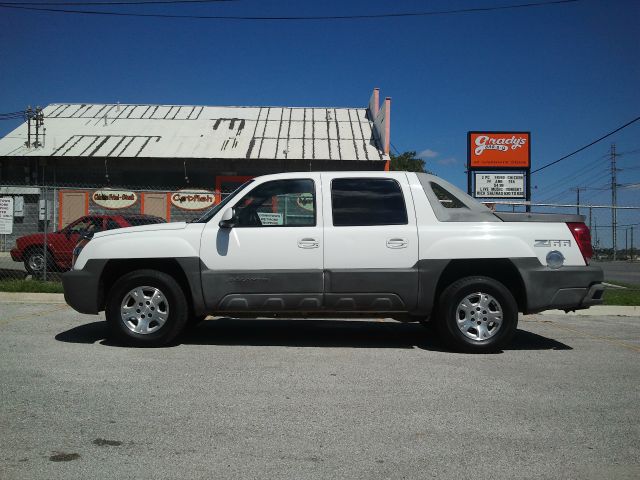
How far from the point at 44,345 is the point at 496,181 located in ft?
37.8

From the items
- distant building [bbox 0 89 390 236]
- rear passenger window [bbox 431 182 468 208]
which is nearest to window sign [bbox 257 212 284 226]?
rear passenger window [bbox 431 182 468 208]

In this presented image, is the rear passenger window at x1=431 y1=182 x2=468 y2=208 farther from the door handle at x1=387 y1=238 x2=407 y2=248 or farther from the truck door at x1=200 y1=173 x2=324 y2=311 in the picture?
the truck door at x1=200 y1=173 x2=324 y2=311

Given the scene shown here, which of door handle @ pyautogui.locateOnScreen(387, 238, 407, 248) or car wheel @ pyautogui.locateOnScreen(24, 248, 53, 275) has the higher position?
door handle @ pyautogui.locateOnScreen(387, 238, 407, 248)

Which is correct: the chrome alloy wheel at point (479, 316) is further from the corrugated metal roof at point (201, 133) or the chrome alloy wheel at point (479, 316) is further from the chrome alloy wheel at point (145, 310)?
the corrugated metal roof at point (201, 133)

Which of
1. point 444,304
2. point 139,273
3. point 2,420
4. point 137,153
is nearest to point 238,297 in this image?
point 139,273

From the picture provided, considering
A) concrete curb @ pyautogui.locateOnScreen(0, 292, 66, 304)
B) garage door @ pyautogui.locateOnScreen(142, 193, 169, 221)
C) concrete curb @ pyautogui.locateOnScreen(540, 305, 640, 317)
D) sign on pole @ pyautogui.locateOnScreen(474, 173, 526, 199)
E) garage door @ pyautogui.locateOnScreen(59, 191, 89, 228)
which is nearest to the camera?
concrete curb @ pyautogui.locateOnScreen(540, 305, 640, 317)

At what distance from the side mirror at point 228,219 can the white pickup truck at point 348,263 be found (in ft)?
0.04

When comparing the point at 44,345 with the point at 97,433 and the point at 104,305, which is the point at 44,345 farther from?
the point at 97,433

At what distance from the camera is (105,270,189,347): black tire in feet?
19.9

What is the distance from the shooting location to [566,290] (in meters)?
6.05

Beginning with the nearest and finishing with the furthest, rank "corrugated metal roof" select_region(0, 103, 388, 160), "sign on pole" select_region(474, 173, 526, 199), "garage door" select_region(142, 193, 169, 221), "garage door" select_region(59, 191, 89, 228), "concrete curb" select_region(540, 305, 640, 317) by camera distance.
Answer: "concrete curb" select_region(540, 305, 640, 317) < "sign on pole" select_region(474, 173, 526, 199) < "garage door" select_region(59, 191, 89, 228) < "garage door" select_region(142, 193, 169, 221) < "corrugated metal roof" select_region(0, 103, 388, 160)

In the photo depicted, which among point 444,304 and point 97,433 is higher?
point 444,304

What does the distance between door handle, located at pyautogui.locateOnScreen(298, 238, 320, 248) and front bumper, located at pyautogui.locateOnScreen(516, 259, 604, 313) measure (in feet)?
7.13

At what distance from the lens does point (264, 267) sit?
6008 millimetres
